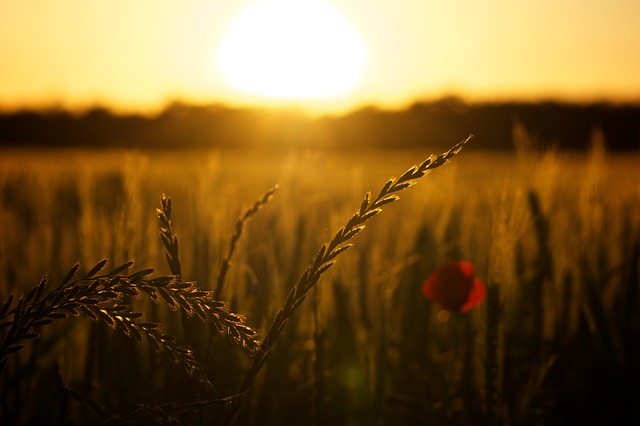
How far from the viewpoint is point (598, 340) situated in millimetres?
1218

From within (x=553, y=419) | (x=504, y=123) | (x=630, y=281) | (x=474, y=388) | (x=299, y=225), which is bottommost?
(x=553, y=419)

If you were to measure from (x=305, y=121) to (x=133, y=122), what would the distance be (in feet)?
20.7

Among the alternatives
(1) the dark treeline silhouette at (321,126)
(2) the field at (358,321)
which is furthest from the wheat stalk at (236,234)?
(1) the dark treeline silhouette at (321,126)

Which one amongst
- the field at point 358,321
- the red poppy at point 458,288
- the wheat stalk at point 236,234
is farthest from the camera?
the red poppy at point 458,288

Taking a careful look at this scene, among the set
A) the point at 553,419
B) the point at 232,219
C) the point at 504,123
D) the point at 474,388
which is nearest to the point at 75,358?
the point at 232,219

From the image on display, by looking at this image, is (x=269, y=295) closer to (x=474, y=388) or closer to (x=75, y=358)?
(x=474, y=388)

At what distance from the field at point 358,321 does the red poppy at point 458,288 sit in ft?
0.16

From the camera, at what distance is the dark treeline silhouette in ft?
74.2

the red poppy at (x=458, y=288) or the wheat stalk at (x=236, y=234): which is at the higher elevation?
the wheat stalk at (x=236, y=234)

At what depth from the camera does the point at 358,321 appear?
4.28ft

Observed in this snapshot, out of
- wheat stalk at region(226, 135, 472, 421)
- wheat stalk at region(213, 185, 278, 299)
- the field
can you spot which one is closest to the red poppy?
the field

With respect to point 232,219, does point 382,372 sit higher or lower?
lower

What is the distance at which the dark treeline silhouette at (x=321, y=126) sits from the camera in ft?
74.2

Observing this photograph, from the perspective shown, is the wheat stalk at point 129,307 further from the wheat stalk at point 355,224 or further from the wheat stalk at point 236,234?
the wheat stalk at point 236,234
